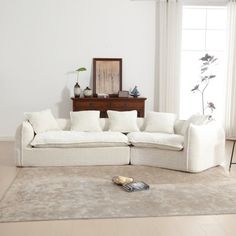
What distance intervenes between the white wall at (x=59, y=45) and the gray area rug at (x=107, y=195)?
242 cm

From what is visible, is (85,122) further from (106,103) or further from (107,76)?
(107,76)

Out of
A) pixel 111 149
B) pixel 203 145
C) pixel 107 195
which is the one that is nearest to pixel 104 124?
pixel 111 149

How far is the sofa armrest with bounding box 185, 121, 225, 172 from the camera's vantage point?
4586 mm

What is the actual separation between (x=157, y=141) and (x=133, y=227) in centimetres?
200

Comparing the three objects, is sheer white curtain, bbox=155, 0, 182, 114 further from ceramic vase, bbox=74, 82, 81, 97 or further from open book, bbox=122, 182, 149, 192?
open book, bbox=122, 182, 149, 192

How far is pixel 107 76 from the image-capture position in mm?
6852

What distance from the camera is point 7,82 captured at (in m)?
6.77

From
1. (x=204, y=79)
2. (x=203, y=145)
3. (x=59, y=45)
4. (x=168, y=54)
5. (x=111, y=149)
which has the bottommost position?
(x=111, y=149)

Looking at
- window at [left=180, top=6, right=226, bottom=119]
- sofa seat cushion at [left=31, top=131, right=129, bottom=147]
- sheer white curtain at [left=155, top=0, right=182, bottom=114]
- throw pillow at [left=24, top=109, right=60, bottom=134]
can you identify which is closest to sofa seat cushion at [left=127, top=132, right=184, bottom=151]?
sofa seat cushion at [left=31, top=131, right=129, bottom=147]

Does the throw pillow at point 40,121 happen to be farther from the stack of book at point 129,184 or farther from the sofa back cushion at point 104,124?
the stack of book at point 129,184

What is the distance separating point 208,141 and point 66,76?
325 centimetres

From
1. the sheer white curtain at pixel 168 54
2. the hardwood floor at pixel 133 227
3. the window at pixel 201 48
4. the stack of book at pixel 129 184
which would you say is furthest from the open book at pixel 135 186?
the window at pixel 201 48

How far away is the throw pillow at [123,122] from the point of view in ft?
17.8

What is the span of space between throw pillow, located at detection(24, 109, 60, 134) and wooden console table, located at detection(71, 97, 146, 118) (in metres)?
1.13
